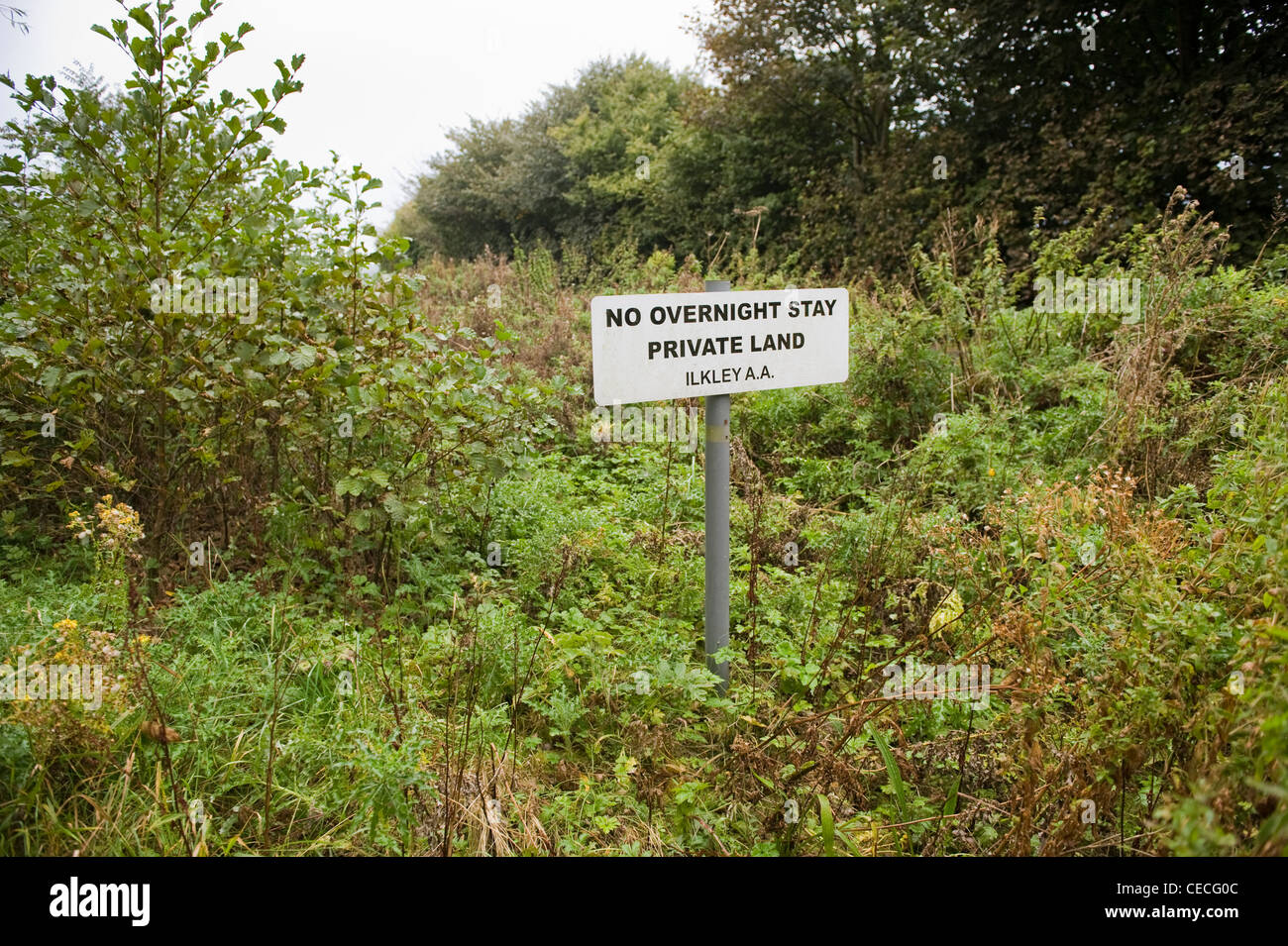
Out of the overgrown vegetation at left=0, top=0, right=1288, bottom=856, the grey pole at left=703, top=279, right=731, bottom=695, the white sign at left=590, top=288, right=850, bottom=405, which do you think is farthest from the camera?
the grey pole at left=703, top=279, right=731, bottom=695

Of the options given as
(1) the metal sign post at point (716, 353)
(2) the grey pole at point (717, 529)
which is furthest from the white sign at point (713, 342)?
(2) the grey pole at point (717, 529)

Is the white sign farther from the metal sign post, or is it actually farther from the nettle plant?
the nettle plant

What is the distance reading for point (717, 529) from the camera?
2627mm

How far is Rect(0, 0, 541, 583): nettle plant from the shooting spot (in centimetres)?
295

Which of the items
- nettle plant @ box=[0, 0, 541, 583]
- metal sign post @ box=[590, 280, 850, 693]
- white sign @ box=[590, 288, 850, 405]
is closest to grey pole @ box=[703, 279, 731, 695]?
metal sign post @ box=[590, 280, 850, 693]

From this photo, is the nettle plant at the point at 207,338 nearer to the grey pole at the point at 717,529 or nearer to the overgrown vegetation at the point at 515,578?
the overgrown vegetation at the point at 515,578

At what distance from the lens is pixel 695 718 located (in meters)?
2.65

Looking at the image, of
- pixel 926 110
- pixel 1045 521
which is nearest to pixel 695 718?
pixel 1045 521

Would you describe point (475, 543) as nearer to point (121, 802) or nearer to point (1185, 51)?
point (121, 802)

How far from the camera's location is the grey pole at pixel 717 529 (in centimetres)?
258

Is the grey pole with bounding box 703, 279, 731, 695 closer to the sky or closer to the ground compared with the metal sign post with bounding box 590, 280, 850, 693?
closer to the ground

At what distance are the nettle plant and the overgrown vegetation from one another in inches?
0.9

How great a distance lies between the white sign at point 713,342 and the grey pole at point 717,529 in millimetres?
112
